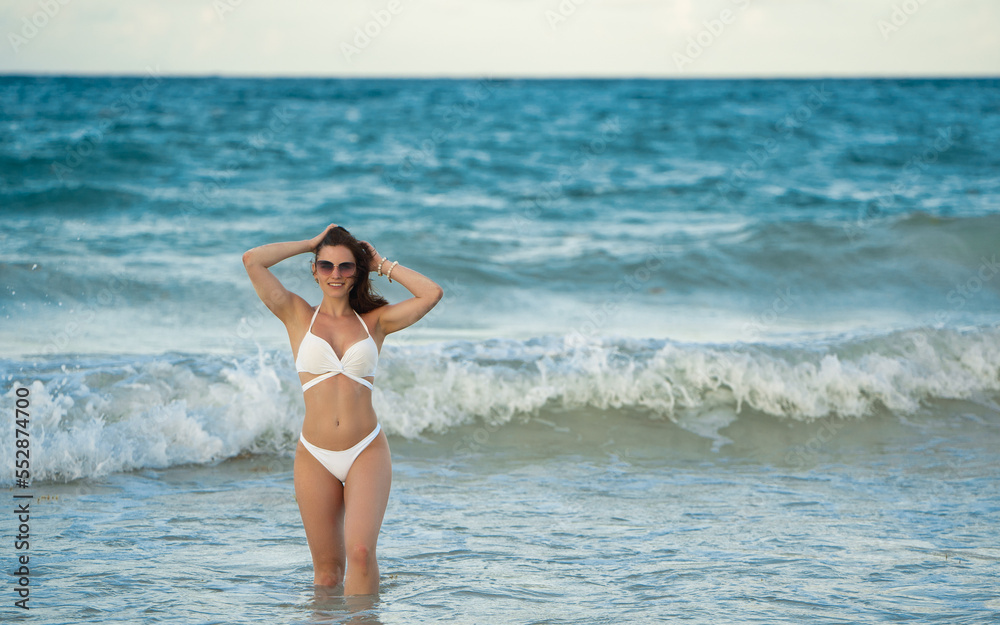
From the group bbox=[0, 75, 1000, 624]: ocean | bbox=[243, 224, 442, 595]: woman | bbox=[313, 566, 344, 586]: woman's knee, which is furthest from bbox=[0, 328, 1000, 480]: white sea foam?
bbox=[243, 224, 442, 595]: woman

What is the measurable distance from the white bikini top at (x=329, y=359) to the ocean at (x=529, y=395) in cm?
108

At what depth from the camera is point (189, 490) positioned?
20.6 feet

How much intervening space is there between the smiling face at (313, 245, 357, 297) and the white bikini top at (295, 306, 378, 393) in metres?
0.23

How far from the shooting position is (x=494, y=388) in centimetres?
834

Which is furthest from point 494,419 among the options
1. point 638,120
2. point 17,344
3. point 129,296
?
point 638,120

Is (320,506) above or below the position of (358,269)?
below

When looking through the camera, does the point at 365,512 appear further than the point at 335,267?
No

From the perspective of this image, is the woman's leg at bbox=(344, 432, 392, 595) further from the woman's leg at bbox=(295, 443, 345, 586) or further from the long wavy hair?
the long wavy hair

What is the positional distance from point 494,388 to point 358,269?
14.0ft

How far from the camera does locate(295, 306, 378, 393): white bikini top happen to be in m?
4.09

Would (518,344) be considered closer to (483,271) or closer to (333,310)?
(483,271)

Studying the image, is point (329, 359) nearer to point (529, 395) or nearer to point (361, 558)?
point (361, 558)

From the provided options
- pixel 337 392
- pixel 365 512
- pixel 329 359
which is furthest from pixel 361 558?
pixel 329 359

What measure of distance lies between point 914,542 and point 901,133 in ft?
87.9
